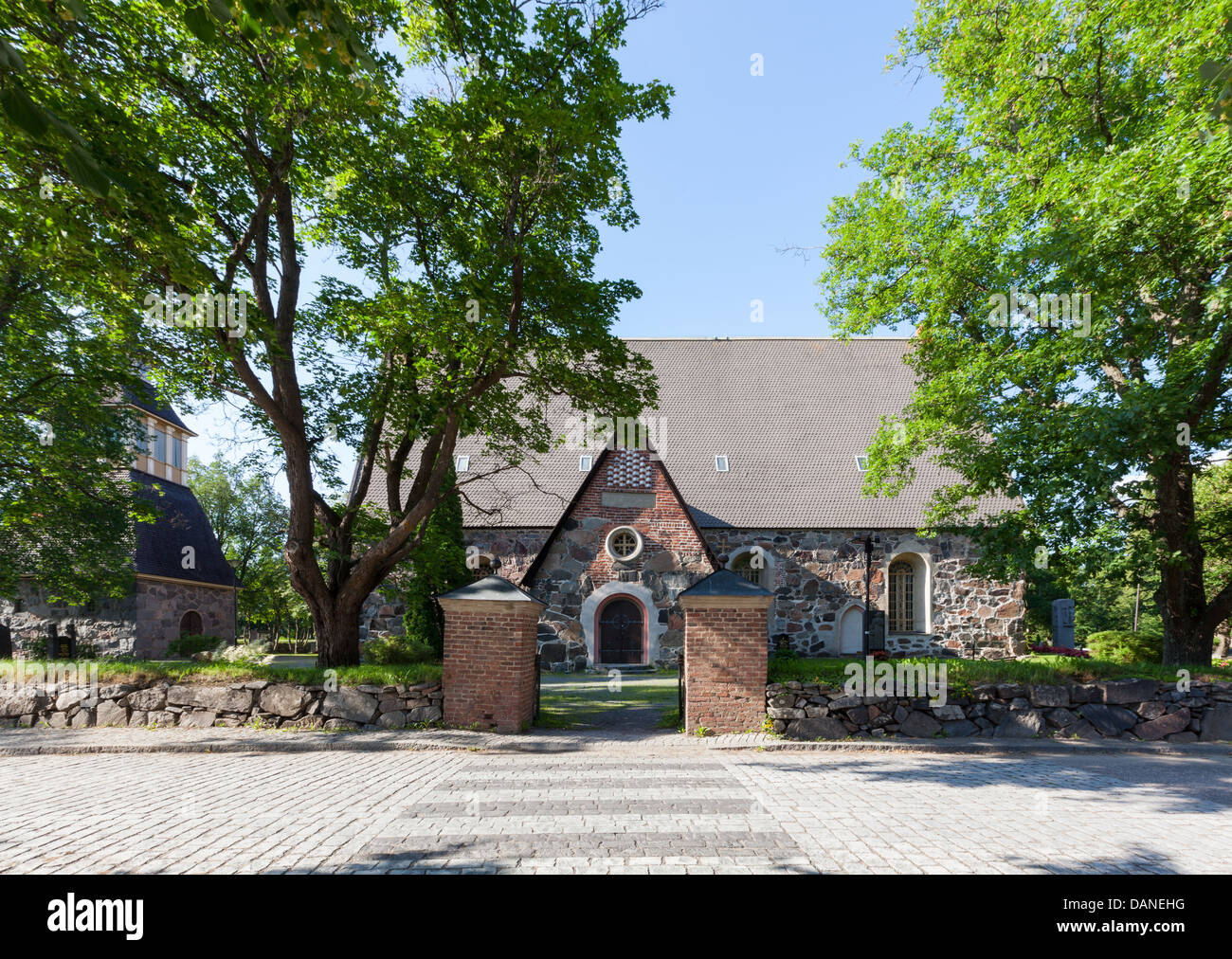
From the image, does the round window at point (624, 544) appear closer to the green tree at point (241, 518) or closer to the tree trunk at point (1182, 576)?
the tree trunk at point (1182, 576)

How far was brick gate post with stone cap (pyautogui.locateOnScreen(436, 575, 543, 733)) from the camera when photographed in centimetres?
936

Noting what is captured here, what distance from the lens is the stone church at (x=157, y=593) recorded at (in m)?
17.8

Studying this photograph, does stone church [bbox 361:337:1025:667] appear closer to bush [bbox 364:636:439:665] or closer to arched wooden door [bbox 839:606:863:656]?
arched wooden door [bbox 839:606:863:656]

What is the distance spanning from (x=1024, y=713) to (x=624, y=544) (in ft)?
36.1

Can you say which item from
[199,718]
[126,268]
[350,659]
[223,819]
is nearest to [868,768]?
[223,819]

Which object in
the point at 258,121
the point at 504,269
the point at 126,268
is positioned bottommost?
the point at 126,268

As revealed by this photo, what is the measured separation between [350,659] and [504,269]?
6.95 metres

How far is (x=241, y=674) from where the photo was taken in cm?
962

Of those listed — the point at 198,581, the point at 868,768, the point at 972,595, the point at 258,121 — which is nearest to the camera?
the point at 868,768

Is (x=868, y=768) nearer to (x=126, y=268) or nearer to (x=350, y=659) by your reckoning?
(x=350, y=659)

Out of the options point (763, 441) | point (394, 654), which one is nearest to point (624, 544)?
point (763, 441)

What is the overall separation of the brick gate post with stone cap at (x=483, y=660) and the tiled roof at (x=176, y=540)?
14.3 metres

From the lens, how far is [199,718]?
31.1 ft
